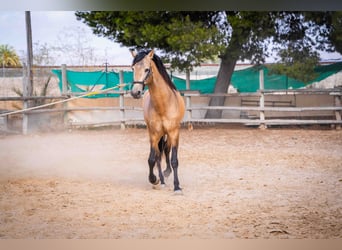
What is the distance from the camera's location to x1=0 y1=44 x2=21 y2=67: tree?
4.12 meters

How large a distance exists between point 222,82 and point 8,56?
175cm

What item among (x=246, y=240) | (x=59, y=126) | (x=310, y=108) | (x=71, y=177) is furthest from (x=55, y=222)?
(x=310, y=108)

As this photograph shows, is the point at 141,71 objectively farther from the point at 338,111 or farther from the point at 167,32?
the point at 338,111

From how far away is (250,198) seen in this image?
12.8 ft

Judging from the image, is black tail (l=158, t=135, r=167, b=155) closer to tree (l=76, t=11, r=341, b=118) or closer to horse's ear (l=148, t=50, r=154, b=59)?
tree (l=76, t=11, r=341, b=118)

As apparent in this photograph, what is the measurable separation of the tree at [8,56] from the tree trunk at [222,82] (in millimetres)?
1621

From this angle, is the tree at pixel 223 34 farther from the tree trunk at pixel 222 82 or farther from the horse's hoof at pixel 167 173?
the horse's hoof at pixel 167 173

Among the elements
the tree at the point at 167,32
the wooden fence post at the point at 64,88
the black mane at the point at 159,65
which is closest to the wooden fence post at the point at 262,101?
the tree at the point at 167,32

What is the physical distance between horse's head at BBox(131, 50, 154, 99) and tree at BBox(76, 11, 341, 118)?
1.45 ft

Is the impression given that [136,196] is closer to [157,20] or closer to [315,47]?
[157,20]

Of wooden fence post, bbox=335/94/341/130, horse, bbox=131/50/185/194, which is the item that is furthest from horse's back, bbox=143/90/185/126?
wooden fence post, bbox=335/94/341/130

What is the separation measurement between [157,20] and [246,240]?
6.15 feet

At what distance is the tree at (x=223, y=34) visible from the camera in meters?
4.17

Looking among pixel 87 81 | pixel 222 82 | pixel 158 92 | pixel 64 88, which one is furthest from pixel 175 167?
pixel 64 88
